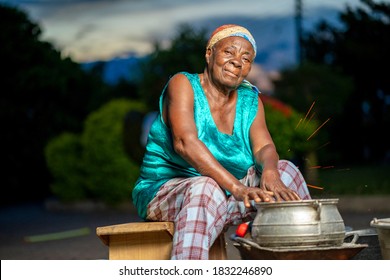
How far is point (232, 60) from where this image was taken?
3.71 meters

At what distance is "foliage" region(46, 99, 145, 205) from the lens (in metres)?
11.2

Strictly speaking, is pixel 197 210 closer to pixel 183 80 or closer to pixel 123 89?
pixel 183 80

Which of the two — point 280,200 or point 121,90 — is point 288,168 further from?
point 121,90

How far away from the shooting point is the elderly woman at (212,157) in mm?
3377

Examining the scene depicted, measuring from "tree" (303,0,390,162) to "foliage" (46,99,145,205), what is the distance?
1134 centimetres

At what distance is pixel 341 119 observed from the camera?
870 inches

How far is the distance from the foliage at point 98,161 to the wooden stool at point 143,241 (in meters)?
7.33

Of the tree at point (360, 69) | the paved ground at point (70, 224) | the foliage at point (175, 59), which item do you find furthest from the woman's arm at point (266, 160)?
the tree at point (360, 69)

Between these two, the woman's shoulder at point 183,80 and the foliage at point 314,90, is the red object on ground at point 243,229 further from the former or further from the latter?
the foliage at point 314,90

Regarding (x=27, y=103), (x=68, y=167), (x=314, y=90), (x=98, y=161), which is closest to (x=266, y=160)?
(x=98, y=161)
